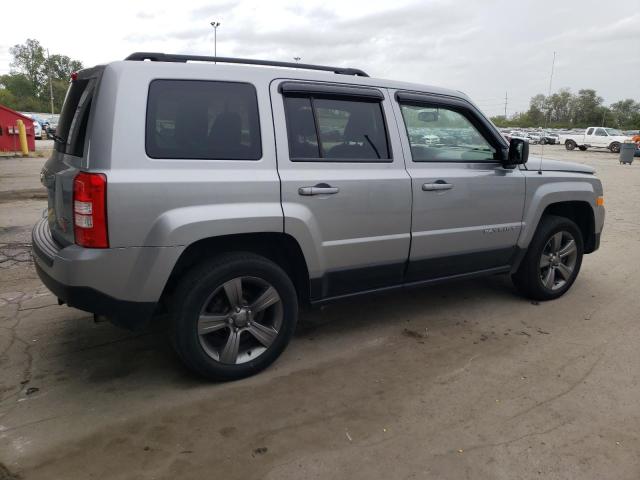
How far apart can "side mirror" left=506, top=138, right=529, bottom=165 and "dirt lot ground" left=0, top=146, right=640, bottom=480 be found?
1.34 metres

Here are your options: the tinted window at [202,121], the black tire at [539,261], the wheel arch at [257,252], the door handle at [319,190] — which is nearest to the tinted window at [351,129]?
the door handle at [319,190]

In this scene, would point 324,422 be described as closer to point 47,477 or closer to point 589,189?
point 47,477

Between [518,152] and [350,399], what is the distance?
2.45 metres

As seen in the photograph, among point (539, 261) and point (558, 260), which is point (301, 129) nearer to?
point (539, 261)

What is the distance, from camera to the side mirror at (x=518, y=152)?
4.18 metres

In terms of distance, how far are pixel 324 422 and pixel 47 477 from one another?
137cm

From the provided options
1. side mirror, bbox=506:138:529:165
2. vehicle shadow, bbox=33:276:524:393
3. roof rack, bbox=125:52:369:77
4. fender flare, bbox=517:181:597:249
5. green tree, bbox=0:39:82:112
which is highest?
green tree, bbox=0:39:82:112

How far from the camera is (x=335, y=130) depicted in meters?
3.51

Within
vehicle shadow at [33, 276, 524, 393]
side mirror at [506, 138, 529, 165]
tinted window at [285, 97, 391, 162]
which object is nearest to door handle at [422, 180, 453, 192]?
tinted window at [285, 97, 391, 162]

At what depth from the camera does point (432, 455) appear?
8.46ft

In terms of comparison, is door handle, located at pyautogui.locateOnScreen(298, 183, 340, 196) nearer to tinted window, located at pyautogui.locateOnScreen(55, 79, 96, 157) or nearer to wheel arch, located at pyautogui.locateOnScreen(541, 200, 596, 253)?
tinted window, located at pyautogui.locateOnScreen(55, 79, 96, 157)

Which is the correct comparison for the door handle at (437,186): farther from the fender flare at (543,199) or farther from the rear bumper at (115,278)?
the rear bumper at (115,278)

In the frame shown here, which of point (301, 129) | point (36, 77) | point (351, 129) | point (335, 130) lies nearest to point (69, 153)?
point (301, 129)

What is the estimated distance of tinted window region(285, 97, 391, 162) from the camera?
334cm
